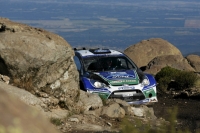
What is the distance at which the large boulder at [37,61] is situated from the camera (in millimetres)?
9953

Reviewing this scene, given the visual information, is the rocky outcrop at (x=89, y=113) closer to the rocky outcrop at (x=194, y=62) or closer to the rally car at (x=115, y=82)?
the rally car at (x=115, y=82)

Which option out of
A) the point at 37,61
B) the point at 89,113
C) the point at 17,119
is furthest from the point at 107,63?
the point at 17,119

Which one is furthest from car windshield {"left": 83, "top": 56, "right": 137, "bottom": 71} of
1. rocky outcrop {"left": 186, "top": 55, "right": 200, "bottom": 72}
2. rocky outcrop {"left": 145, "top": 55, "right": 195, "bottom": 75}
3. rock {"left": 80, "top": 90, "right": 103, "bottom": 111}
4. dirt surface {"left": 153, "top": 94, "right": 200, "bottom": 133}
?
rocky outcrop {"left": 186, "top": 55, "right": 200, "bottom": 72}

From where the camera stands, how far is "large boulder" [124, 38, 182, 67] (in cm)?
2648

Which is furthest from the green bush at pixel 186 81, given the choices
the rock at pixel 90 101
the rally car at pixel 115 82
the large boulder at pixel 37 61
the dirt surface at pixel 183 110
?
the large boulder at pixel 37 61

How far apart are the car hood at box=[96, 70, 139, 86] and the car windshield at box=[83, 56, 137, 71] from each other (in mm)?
513

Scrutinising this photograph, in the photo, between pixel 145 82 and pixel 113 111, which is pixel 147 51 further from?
pixel 113 111

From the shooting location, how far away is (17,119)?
75.7 inches

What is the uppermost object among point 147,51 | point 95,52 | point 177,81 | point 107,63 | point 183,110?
point 95,52

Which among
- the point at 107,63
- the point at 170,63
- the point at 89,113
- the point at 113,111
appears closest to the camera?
the point at 89,113

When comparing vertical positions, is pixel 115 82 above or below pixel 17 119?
below

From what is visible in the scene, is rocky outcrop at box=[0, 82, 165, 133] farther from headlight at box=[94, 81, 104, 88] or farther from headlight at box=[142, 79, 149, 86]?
headlight at box=[142, 79, 149, 86]

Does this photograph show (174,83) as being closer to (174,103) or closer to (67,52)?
(174,103)

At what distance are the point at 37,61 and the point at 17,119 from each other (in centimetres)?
816
